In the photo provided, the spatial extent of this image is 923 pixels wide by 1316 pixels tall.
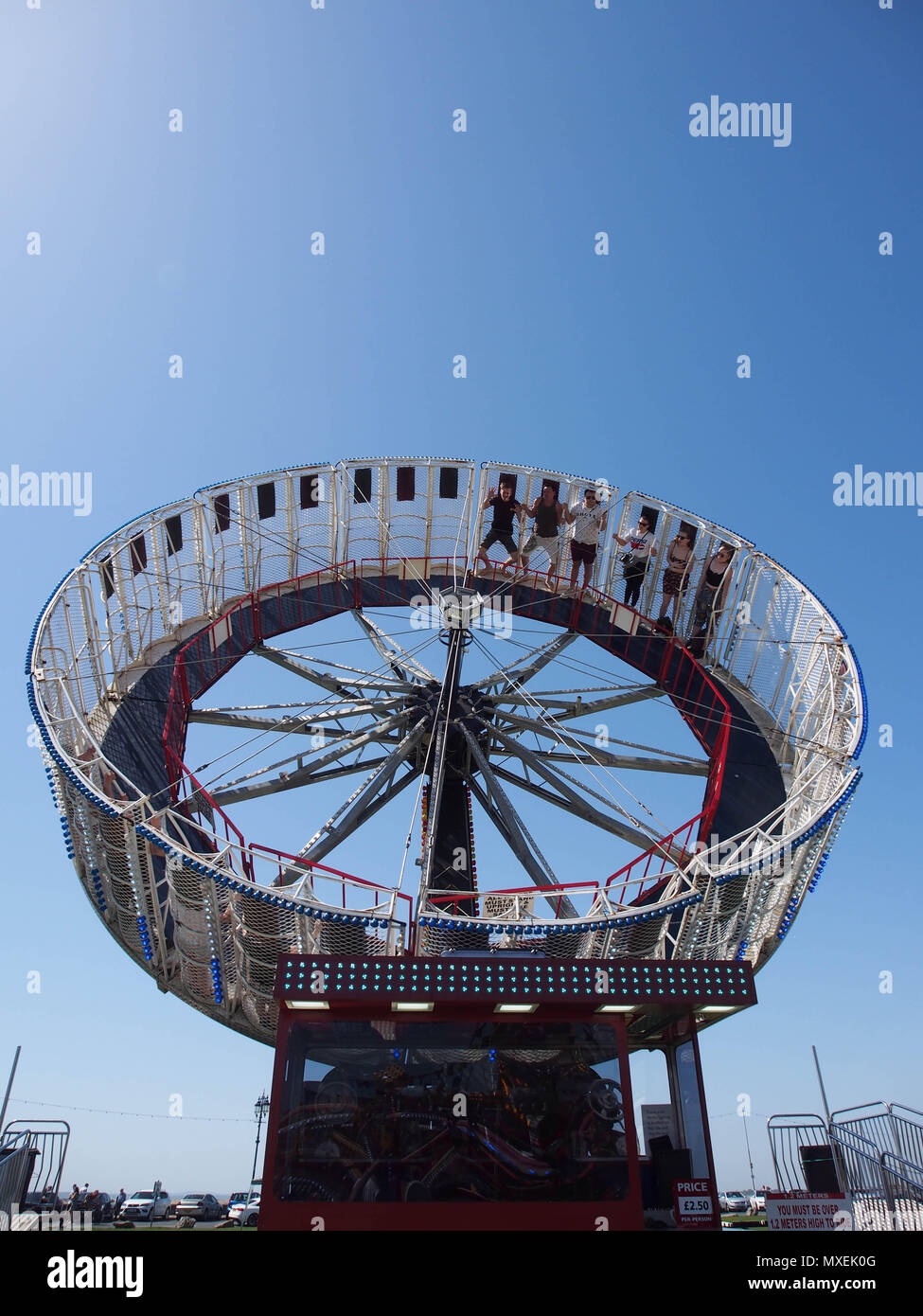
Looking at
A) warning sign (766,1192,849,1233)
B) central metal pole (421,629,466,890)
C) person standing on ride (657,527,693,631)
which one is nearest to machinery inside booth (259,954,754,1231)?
warning sign (766,1192,849,1233)

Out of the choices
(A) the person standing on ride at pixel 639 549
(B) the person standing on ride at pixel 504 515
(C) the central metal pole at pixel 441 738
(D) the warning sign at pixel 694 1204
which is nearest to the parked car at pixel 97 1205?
(C) the central metal pole at pixel 441 738

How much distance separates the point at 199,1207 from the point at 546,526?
33.3 m

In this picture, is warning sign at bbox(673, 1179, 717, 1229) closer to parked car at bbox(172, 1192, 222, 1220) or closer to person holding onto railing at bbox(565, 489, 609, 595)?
person holding onto railing at bbox(565, 489, 609, 595)

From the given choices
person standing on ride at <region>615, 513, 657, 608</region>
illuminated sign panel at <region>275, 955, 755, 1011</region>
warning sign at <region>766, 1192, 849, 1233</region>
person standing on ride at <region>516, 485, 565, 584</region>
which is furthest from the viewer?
person standing on ride at <region>516, 485, 565, 584</region>

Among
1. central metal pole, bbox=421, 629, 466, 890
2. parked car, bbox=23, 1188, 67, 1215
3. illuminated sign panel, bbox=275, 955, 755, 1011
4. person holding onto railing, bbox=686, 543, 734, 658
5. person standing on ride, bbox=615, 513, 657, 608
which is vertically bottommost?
parked car, bbox=23, 1188, 67, 1215

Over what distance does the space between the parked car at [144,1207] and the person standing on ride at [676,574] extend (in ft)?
85.1

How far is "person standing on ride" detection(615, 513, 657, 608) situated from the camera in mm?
31188

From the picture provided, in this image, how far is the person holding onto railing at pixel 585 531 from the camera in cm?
3133

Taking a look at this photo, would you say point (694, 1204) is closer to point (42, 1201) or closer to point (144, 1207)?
point (42, 1201)

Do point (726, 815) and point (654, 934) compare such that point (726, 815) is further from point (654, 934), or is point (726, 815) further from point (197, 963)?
point (197, 963)

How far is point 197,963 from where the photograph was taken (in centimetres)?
1966

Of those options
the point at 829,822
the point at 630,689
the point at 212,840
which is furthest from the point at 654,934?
the point at 630,689

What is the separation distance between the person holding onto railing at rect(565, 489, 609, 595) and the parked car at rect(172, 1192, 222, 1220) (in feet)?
92.9
